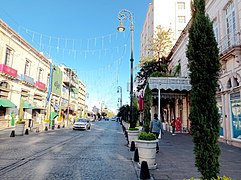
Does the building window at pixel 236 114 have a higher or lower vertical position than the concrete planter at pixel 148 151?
higher

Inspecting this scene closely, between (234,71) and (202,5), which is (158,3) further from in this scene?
(202,5)

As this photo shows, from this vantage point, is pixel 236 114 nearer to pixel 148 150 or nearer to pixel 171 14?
pixel 148 150

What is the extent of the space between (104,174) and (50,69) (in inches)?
1182

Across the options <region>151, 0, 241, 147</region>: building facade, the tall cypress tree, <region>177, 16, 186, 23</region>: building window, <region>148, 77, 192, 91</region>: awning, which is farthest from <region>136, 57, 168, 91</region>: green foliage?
the tall cypress tree

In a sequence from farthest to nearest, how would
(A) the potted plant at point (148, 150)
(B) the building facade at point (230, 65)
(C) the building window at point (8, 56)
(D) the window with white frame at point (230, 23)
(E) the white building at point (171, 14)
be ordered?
(E) the white building at point (171, 14)
(C) the building window at point (8, 56)
(D) the window with white frame at point (230, 23)
(B) the building facade at point (230, 65)
(A) the potted plant at point (148, 150)

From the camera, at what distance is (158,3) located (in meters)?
40.5

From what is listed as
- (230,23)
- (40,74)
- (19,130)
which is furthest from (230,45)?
(40,74)

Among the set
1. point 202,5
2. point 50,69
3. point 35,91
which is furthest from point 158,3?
point 202,5

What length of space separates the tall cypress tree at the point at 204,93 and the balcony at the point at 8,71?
19.5 meters

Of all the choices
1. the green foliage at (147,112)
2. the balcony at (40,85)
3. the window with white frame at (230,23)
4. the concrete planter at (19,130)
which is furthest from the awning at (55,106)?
the window with white frame at (230,23)

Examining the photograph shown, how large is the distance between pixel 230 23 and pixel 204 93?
36.0 feet

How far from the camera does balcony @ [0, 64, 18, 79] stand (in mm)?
18750

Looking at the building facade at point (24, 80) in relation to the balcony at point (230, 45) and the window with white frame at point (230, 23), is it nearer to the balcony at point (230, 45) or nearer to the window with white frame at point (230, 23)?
the balcony at point (230, 45)

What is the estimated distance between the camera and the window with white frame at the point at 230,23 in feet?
38.5
